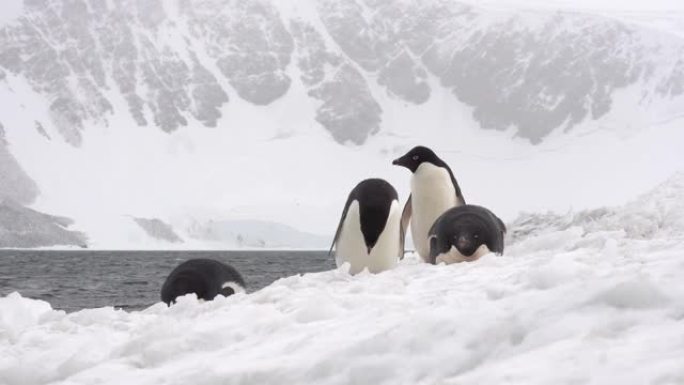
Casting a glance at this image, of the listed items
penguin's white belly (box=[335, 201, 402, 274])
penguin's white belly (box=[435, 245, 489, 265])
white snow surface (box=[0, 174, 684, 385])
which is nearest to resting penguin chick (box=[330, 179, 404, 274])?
penguin's white belly (box=[335, 201, 402, 274])

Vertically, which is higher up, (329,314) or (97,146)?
(97,146)

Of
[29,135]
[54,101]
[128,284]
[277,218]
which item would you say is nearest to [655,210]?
[128,284]

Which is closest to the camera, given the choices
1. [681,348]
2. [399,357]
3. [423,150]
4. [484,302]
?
[681,348]

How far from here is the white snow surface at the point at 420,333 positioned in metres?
3.55

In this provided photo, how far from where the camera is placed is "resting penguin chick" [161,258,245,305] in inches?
467

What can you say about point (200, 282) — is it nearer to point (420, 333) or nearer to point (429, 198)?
point (429, 198)

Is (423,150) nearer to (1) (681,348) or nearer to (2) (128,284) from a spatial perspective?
(1) (681,348)

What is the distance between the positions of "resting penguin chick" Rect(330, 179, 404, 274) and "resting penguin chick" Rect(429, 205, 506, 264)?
111cm

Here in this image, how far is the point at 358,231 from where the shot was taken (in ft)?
35.4

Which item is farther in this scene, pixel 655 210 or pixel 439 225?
pixel 655 210

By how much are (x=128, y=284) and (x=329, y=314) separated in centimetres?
4066

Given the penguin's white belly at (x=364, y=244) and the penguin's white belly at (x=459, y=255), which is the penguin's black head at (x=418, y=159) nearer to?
the penguin's white belly at (x=364, y=244)

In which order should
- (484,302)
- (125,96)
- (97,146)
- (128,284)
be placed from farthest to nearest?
(125,96) < (97,146) < (128,284) < (484,302)

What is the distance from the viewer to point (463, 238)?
30.6ft
